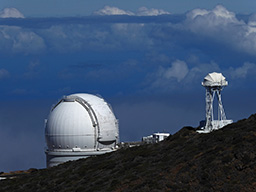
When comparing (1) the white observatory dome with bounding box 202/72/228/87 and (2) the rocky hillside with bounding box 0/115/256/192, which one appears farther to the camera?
(1) the white observatory dome with bounding box 202/72/228/87

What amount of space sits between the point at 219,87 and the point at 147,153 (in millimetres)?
30251

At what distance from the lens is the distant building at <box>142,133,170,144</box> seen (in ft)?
273

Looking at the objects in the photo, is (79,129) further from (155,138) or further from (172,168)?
(172,168)

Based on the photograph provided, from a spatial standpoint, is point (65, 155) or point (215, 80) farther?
point (215, 80)

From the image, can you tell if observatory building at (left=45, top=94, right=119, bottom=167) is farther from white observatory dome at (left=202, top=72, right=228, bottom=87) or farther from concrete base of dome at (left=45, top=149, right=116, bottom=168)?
white observatory dome at (left=202, top=72, right=228, bottom=87)

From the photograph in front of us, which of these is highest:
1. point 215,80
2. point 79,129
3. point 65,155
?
point 215,80

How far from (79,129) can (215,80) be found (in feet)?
70.0

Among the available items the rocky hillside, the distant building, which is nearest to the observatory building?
the rocky hillside

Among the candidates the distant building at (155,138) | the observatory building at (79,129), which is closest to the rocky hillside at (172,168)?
the observatory building at (79,129)

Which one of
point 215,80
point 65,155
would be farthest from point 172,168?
point 215,80

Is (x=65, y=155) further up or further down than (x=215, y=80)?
further down

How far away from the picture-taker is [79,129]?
7219 cm

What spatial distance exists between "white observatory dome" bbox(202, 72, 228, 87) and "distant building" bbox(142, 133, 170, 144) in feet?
26.9

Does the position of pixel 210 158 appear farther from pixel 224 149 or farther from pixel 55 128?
pixel 55 128
